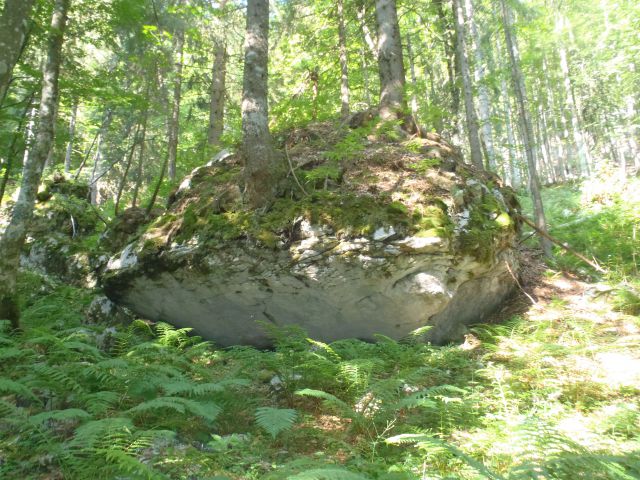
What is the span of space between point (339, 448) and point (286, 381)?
3.77ft

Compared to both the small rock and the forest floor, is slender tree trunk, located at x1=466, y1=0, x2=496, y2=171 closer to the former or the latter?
the forest floor

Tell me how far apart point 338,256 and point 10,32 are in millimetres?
4938

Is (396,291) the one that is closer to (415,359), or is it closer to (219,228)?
(415,359)

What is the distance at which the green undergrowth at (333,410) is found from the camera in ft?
8.87

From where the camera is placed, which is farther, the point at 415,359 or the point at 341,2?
the point at 341,2

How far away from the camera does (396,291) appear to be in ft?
18.3

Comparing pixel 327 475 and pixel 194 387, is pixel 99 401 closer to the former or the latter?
pixel 194 387

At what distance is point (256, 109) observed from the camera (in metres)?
6.30

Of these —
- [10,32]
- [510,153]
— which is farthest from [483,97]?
[10,32]

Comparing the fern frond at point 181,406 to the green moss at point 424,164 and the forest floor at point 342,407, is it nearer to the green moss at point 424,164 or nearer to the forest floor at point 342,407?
the forest floor at point 342,407

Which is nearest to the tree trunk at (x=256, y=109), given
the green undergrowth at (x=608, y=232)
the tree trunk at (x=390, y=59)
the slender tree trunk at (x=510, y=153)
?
the tree trunk at (x=390, y=59)

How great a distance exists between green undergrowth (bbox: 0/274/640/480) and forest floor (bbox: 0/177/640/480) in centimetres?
2

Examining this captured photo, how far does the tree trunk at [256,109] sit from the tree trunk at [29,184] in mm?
3208

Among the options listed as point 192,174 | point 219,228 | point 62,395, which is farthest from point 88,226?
point 62,395
